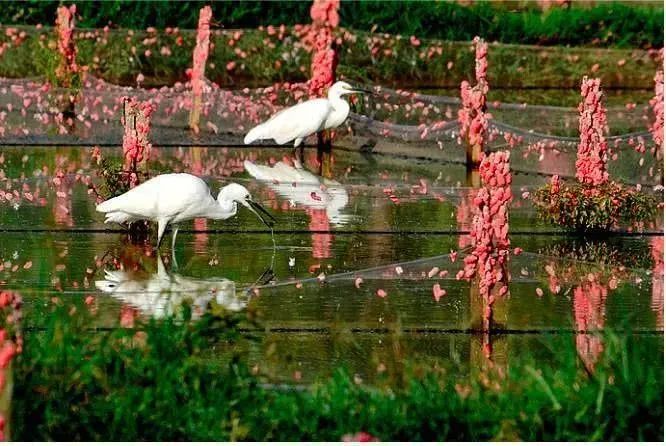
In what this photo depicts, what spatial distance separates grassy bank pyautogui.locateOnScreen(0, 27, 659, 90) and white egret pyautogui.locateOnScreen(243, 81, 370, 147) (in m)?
6.39

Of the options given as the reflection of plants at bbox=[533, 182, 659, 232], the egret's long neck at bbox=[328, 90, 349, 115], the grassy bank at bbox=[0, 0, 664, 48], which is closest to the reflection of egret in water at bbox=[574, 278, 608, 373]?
the reflection of plants at bbox=[533, 182, 659, 232]

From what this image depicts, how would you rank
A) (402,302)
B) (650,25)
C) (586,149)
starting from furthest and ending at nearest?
1. (650,25)
2. (586,149)
3. (402,302)

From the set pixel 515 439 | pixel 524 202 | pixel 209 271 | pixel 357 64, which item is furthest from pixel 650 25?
pixel 515 439

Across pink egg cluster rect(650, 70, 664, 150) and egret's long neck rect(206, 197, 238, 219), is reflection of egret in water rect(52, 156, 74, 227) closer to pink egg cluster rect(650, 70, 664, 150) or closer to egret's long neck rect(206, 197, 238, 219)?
egret's long neck rect(206, 197, 238, 219)

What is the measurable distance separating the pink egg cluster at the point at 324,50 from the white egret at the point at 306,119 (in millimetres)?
533

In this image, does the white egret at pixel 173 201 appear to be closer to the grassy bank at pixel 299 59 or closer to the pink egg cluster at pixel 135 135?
the pink egg cluster at pixel 135 135

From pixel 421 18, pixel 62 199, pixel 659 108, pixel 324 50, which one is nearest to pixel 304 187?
pixel 62 199

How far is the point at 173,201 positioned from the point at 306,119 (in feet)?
17.2

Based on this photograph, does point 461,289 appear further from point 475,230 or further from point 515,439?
point 515,439

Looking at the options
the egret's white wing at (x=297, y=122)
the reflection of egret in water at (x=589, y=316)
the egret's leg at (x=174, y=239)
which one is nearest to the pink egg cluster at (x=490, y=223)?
the reflection of egret in water at (x=589, y=316)

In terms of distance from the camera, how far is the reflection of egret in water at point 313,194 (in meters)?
11.9

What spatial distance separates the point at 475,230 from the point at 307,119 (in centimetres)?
717

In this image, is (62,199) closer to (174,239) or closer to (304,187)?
(304,187)

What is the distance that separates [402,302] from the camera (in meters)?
9.63
